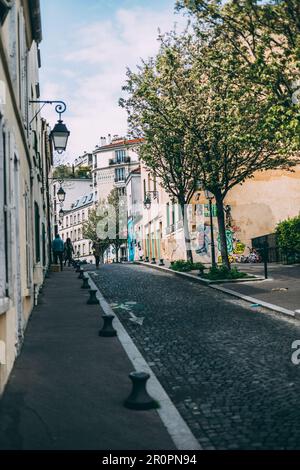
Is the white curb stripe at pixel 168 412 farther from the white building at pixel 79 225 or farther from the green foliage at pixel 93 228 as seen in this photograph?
the white building at pixel 79 225

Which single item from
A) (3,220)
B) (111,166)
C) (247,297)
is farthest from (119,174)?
(3,220)

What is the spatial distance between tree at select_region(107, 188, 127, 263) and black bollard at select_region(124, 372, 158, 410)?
54.5 metres

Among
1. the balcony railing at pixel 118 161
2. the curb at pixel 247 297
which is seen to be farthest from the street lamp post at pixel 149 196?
the balcony railing at pixel 118 161

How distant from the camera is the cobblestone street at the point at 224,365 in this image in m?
4.40

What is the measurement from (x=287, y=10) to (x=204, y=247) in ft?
61.7

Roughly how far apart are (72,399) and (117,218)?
55834 mm

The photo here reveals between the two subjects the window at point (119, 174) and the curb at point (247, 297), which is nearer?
the curb at point (247, 297)

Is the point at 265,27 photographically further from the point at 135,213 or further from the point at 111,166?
the point at 111,166

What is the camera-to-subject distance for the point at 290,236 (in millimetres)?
22234

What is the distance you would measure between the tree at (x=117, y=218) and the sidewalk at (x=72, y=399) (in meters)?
51.0

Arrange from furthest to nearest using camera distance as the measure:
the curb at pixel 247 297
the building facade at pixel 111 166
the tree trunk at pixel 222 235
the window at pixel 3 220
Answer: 1. the building facade at pixel 111 166
2. the tree trunk at pixel 222 235
3. the curb at pixel 247 297
4. the window at pixel 3 220

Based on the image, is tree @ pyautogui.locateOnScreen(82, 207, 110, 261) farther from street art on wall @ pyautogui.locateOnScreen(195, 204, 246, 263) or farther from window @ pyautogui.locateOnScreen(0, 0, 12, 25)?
window @ pyautogui.locateOnScreen(0, 0, 12, 25)

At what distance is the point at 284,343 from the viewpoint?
778cm

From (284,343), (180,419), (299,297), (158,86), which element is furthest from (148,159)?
(180,419)
